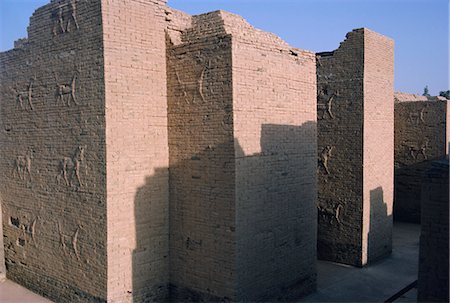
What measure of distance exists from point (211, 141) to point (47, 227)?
3.40m

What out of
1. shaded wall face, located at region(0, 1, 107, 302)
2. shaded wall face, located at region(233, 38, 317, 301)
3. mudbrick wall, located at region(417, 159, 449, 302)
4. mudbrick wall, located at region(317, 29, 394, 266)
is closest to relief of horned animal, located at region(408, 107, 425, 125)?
mudbrick wall, located at region(317, 29, 394, 266)

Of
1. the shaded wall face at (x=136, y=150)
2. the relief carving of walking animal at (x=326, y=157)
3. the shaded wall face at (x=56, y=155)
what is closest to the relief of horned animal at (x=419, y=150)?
the relief carving of walking animal at (x=326, y=157)

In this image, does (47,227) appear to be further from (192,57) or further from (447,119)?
(447,119)

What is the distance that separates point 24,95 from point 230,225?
15.4 feet

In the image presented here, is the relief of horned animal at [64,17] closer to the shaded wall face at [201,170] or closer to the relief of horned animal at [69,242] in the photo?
the shaded wall face at [201,170]

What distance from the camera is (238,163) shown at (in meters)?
6.18

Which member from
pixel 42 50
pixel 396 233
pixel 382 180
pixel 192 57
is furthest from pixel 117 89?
pixel 396 233

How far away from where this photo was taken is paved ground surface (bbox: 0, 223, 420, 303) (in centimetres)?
735

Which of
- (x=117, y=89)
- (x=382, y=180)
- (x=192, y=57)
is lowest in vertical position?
(x=382, y=180)

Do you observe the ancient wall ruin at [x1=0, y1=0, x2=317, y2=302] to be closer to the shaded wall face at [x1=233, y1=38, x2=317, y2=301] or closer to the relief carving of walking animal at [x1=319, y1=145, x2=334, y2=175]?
the shaded wall face at [x1=233, y1=38, x2=317, y2=301]

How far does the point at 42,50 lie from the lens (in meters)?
7.48

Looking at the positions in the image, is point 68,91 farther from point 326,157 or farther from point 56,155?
point 326,157

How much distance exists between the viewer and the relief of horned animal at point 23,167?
26.2ft

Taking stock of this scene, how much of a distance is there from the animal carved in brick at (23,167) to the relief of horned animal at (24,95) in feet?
2.98
